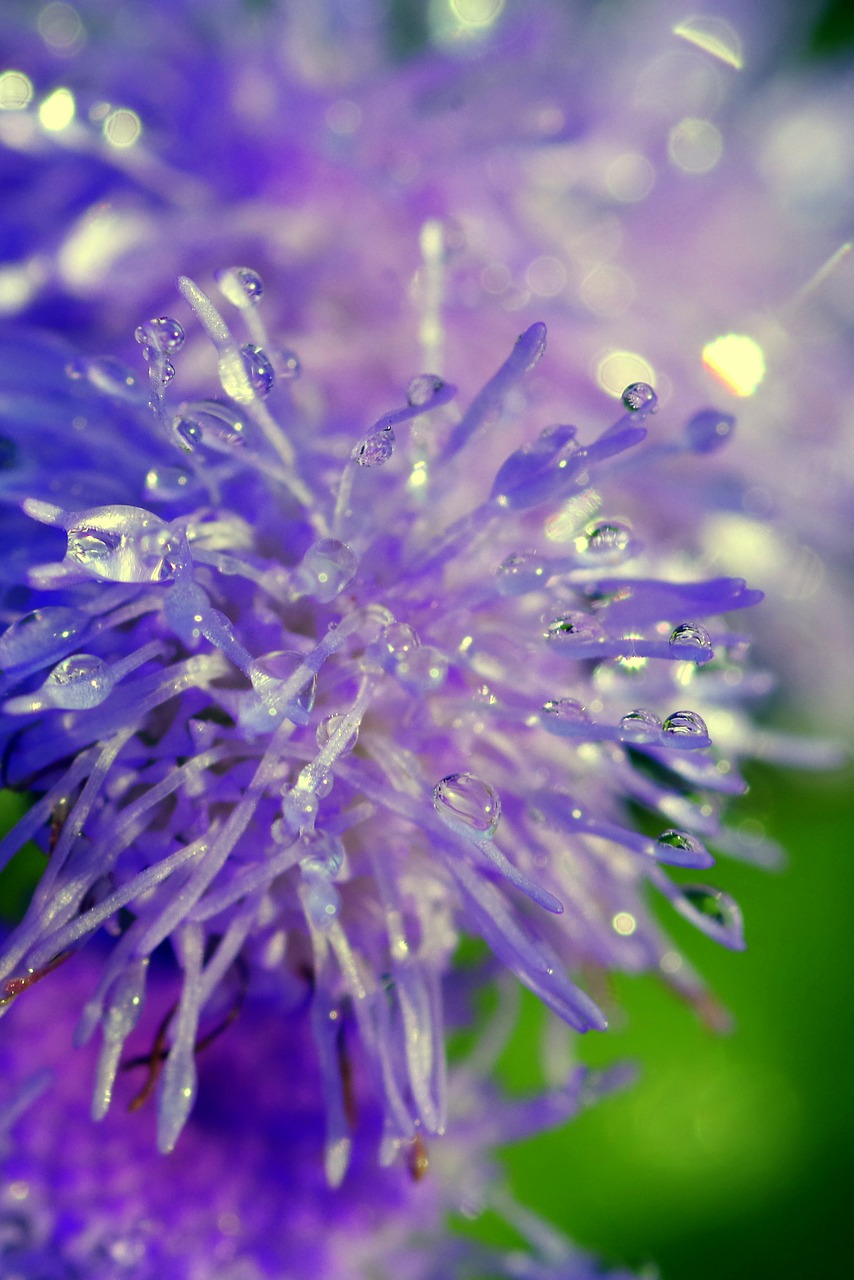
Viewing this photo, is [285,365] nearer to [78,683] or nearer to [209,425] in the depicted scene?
[209,425]

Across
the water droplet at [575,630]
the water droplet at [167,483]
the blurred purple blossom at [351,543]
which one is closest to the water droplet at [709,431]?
the blurred purple blossom at [351,543]

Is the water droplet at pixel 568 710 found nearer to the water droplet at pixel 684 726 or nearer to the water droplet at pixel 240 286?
the water droplet at pixel 684 726

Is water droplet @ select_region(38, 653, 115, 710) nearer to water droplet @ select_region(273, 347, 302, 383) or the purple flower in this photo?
the purple flower

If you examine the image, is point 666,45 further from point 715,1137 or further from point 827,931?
point 715,1137

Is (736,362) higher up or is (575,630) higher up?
(736,362)

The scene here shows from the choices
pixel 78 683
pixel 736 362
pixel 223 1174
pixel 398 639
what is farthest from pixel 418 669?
pixel 736 362

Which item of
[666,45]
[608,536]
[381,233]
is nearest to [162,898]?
[608,536]
